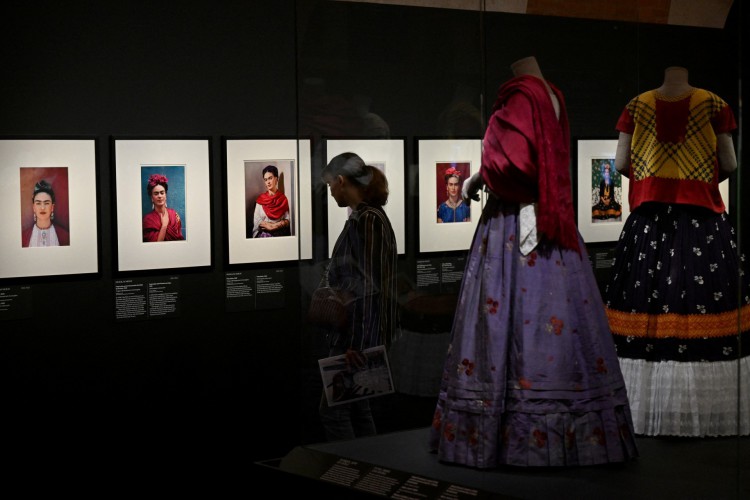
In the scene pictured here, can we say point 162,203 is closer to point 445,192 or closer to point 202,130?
point 202,130

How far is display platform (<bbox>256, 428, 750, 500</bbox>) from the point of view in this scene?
3.56 m

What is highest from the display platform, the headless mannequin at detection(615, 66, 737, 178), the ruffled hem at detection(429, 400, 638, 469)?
the headless mannequin at detection(615, 66, 737, 178)

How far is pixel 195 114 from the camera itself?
617 centimetres

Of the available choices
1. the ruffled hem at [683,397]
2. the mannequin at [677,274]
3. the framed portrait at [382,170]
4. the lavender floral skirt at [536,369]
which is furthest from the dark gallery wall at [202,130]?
the ruffled hem at [683,397]

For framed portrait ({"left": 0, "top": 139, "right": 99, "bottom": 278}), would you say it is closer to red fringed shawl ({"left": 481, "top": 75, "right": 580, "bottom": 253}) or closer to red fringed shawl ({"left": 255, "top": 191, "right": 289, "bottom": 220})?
red fringed shawl ({"left": 255, "top": 191, "right": 289, "bottom": 220})

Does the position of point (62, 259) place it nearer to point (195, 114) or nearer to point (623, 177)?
point (195, 114)

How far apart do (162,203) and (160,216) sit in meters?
0.08

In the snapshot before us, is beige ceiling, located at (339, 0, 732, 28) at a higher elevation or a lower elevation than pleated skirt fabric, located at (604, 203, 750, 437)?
higher

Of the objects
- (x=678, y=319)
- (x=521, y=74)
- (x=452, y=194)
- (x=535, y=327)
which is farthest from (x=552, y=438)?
(x=521, y=74)

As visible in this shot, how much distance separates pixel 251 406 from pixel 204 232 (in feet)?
3.68

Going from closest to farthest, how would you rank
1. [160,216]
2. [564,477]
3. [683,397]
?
[564,477]
[683,397]
[160,216]

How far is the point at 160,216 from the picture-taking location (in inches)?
240

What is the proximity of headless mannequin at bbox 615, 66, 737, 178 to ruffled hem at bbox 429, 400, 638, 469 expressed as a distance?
90 centimetres

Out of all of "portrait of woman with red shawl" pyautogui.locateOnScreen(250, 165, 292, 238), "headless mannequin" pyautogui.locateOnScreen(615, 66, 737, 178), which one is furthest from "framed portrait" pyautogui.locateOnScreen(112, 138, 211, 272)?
"headless mannequin" pyautogui.locateOnScreen(615, 66, 737, 178)
